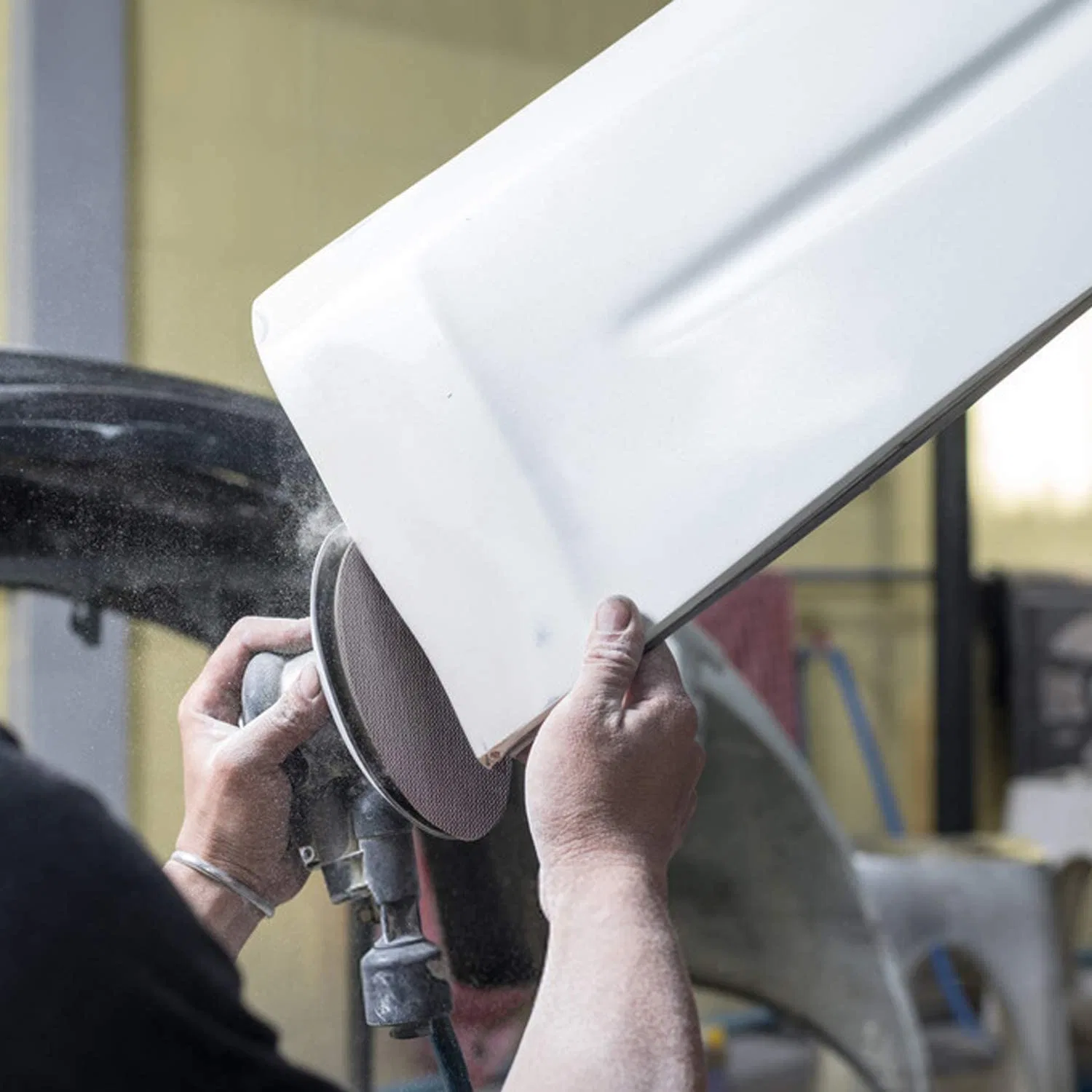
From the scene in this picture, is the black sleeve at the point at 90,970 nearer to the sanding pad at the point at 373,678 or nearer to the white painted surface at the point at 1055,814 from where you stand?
the sanding pad at the point at 373,678

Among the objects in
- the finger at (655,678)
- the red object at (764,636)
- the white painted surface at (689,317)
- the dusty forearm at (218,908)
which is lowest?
the dusty forearm at (218,908)

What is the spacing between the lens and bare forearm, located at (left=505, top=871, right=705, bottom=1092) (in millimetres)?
518

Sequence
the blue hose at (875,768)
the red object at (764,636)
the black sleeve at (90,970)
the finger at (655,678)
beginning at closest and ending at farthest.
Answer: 1. the black sleeve at (90,970)
2. the finger at (655,678)
3. the red object at (764,636)
4. the blue hose at (875,768)

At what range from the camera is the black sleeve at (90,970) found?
458mm

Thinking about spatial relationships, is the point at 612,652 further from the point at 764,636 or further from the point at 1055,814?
the point at 1055,814

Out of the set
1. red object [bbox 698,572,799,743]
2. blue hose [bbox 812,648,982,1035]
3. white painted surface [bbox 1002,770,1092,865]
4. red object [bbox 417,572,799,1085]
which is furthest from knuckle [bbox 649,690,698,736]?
blue hose [bbox 812,648,982,1035]

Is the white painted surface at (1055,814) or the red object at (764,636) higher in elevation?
the red object at (764,636)

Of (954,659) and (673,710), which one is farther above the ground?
(954,659)

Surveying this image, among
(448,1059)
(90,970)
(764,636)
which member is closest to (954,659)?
(764,636)

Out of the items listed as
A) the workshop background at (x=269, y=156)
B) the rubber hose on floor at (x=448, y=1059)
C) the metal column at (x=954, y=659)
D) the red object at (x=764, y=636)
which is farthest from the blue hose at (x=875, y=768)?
the rubber hose on floor at (x=448, y=1059)

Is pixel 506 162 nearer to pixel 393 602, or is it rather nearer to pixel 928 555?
pixel 393 602

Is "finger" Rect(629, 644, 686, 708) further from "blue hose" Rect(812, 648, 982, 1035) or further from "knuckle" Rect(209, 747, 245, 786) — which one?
"blue hose" Rect(812, 648, 982, 1035)

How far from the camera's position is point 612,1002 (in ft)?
1.73

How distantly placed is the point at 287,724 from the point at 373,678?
0.04m
